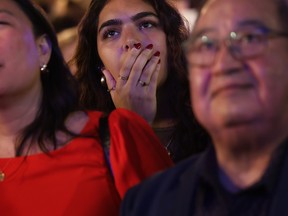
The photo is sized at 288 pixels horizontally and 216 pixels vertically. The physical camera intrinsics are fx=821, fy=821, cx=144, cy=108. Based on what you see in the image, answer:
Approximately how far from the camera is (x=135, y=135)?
6.93 feet

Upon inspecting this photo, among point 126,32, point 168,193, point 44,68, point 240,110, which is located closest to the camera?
point 240,110

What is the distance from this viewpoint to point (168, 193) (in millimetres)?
1720

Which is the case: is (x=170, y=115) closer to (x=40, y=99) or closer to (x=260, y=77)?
(x=40, y=99)

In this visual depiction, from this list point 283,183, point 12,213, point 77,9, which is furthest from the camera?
point 77,9

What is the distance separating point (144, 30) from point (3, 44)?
0.67 meters

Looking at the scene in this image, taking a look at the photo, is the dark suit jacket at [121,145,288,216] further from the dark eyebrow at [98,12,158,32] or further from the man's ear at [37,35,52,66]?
the dark eyebrow at [98,12,158,32]

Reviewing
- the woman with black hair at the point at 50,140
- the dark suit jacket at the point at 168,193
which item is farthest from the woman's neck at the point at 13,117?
the dark suit jacket at the point at 168,193

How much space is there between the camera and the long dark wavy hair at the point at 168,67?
8.41 ft

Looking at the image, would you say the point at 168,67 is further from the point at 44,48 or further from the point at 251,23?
the point at 251,23

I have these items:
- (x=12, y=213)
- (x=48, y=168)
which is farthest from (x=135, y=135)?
(x=12, y=213)

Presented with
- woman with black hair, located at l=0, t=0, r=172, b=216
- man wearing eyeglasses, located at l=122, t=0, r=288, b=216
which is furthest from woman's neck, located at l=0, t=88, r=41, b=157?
man wearing eyeglasses, located at l=122, t=0, r=288, b=216

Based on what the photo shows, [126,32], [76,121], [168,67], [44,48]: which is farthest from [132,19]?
[76,121]

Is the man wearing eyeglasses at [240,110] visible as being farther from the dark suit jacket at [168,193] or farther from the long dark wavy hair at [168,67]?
the long dark wavy hair at [168,67]

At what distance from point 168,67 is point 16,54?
2.27 ft
